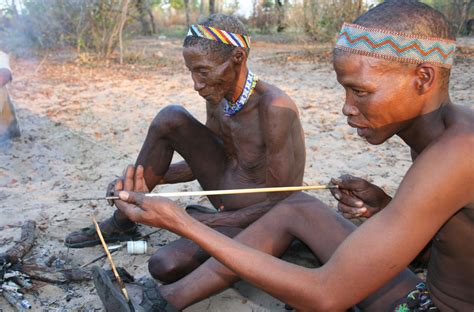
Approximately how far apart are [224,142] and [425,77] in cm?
156

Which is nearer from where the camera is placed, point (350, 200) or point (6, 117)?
point (350, 200)

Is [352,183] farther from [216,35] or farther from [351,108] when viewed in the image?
[216,35]

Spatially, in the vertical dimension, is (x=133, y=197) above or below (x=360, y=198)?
above

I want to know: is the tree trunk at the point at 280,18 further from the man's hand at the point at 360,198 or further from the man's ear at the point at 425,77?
the man's ear at the point at 425,77

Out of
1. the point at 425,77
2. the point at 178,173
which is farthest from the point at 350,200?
the point at 178,173

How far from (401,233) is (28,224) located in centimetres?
256

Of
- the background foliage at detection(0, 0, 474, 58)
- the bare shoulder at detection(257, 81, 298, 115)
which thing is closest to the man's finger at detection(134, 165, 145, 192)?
the bare shoulder at detection(257, 81, 298, 115)

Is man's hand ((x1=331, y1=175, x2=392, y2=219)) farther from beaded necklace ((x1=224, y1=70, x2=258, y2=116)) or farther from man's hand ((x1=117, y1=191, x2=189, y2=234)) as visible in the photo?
beaded necklace ((x1=224, y1=70, x2=258, y2=116))

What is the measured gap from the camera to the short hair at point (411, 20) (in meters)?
1.47

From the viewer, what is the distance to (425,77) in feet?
4.86

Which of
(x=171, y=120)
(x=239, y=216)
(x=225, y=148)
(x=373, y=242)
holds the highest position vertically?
(x=171, y=120)

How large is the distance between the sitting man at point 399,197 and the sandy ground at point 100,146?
91 centimetres

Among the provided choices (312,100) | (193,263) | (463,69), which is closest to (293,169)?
(193,263)

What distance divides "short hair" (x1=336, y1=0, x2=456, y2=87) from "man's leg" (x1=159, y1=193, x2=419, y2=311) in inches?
33.3
